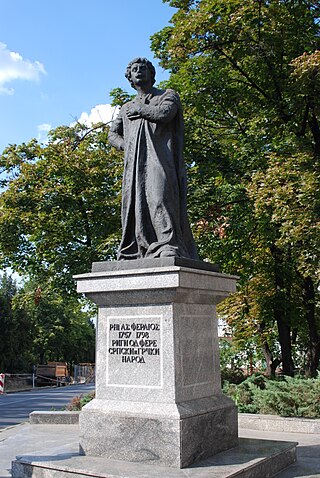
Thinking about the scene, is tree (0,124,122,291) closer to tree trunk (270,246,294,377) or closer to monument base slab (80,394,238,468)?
tree trunk (270,246,294,377)

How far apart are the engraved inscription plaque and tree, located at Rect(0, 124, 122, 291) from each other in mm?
13928

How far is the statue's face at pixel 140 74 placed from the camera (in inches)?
290

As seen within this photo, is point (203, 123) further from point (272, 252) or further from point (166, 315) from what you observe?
point (166, 315)

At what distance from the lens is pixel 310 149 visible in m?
15.4

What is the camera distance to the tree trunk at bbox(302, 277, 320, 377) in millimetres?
18359

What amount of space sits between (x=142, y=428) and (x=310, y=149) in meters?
11.2

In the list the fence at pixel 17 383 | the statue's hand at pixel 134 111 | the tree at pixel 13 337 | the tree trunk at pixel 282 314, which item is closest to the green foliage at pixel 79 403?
the tree trunk at pixel 282 314

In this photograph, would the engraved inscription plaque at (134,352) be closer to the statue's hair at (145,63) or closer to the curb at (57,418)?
the statue's hair at (145,63)

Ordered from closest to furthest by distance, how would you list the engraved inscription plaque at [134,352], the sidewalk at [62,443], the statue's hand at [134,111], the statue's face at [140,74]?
the engraved inscription plaque at [134,352], the sidewalk at [62,443], the statue's hand at [134,111], the statue's face at [140,74]

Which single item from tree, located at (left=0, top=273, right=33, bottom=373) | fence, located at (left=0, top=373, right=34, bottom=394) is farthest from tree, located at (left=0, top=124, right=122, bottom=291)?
tree, located at (left=0, top=273, right=33, bottom=373)

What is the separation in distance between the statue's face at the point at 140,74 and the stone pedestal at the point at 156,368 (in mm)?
2428

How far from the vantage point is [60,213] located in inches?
863

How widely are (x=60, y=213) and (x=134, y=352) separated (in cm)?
1596

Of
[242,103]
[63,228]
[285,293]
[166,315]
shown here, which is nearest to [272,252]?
[285,293]
